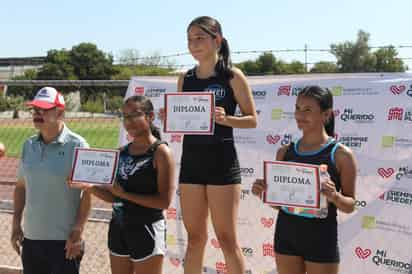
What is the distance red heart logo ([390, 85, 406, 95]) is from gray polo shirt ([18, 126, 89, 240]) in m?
2.42

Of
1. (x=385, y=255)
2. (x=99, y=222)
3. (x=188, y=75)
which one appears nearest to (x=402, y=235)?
(x=385, y=255)

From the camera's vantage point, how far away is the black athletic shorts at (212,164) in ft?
12.2

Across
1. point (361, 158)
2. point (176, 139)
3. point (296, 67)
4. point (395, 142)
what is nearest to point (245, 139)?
point (176, 139)

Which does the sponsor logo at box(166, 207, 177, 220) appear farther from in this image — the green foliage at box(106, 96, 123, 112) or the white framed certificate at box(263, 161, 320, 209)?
the green foliage at box(106, 96, 123, 112)

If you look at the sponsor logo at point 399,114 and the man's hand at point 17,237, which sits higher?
the sponsor logo at point 399,114

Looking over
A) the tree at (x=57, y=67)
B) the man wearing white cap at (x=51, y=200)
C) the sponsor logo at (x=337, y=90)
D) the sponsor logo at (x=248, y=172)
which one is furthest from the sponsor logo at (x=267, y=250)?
the tree at (x=57, y=67)

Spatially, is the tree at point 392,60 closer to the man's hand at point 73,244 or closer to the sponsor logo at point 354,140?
the sponsor logo at point 354,140

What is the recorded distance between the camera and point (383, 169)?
174 inches

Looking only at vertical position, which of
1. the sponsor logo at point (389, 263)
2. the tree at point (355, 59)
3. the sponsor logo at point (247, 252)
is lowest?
the sponsor logo at point (247, 252)

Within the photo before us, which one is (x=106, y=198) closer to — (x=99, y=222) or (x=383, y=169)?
(x=383, y=169)

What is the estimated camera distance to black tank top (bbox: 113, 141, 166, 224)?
3477mm

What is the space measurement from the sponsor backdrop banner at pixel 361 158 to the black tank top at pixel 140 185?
163 cm

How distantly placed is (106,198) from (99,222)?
424 centimetres

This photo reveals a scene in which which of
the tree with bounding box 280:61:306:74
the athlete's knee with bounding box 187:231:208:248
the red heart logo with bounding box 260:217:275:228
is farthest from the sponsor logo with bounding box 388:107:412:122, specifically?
the tree with bounding box 280:61:306:74
